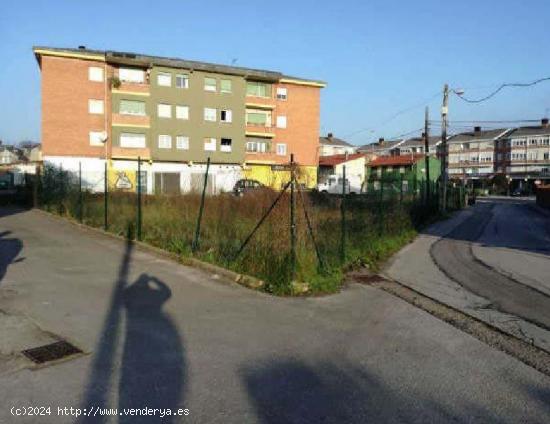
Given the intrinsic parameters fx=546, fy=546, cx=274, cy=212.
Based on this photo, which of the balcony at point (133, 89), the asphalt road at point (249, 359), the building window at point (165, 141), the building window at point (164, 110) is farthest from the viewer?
the building window at point (165, 141)

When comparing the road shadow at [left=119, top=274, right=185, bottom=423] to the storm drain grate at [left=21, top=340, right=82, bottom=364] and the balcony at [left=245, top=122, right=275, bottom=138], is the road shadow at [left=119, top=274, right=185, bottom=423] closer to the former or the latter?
the storm drain grate at [left=21, top=340, right=82, bottom=364]

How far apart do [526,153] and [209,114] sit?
6832cm

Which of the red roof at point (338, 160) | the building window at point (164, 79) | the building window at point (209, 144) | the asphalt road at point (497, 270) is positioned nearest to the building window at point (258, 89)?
the building window at point (209, 144)

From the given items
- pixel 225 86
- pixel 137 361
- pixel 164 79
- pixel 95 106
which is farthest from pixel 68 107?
pixel 137 361

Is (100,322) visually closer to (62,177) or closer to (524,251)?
(524,251)

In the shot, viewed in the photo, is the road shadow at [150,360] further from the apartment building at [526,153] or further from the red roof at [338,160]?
the apartment building at [526,153]

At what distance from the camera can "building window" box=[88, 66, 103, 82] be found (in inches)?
1954

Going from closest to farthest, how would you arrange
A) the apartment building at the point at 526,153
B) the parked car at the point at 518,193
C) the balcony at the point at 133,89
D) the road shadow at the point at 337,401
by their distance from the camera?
1. the road shadow at the point at 337,401
2. the balcony at the point at 133,89
3. the parked car at the point at 518,193
4. the apartment building at the point at 526,153

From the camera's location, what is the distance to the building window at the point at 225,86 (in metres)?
56.4

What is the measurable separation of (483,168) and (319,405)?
111m

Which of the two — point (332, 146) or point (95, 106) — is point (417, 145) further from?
point (95, 106)

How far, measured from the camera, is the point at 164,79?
53.3m

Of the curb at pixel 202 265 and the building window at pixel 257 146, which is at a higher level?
the building window at pixel 257 146

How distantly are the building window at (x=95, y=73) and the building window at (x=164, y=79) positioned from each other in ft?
18.1
